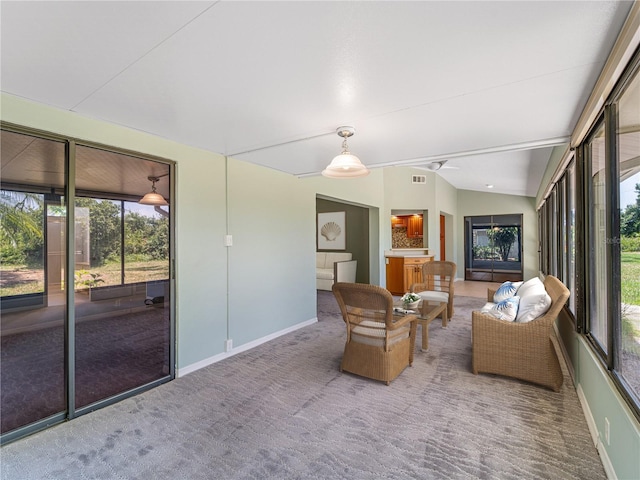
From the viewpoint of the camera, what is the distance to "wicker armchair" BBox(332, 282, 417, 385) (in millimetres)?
2684

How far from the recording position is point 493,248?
31.1 ft

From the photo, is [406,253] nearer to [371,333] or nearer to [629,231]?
[371,333]

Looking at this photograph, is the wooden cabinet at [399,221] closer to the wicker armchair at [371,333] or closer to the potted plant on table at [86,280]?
the wicker armchair at [371,333]

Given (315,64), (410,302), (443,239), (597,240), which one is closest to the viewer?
(315,64)

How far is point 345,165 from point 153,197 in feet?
6.02

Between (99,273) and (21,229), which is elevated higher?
(21,229)

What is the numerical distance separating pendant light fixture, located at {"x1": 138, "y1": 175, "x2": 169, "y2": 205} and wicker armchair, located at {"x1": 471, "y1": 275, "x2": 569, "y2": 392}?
128 inches

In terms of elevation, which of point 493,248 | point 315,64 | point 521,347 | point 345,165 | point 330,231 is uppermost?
point 315,64

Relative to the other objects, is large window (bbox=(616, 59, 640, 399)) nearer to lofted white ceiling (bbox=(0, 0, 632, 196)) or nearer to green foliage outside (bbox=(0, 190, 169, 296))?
lofted white ceiling (bbox=(0, 0, 632, 196))

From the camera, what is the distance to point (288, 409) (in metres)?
2.44

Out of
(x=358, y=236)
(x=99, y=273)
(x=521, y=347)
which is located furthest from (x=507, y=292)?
(x=358, y=236)

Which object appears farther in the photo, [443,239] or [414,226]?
[443,239]

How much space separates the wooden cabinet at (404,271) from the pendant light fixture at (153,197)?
226 inches

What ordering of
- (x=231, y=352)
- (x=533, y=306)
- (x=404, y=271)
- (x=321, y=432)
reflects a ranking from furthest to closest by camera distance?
1. (x=404, y=271)
2. (x=231, y=352)
3. (x=533, y=306)
4. (x=321, y=432)
